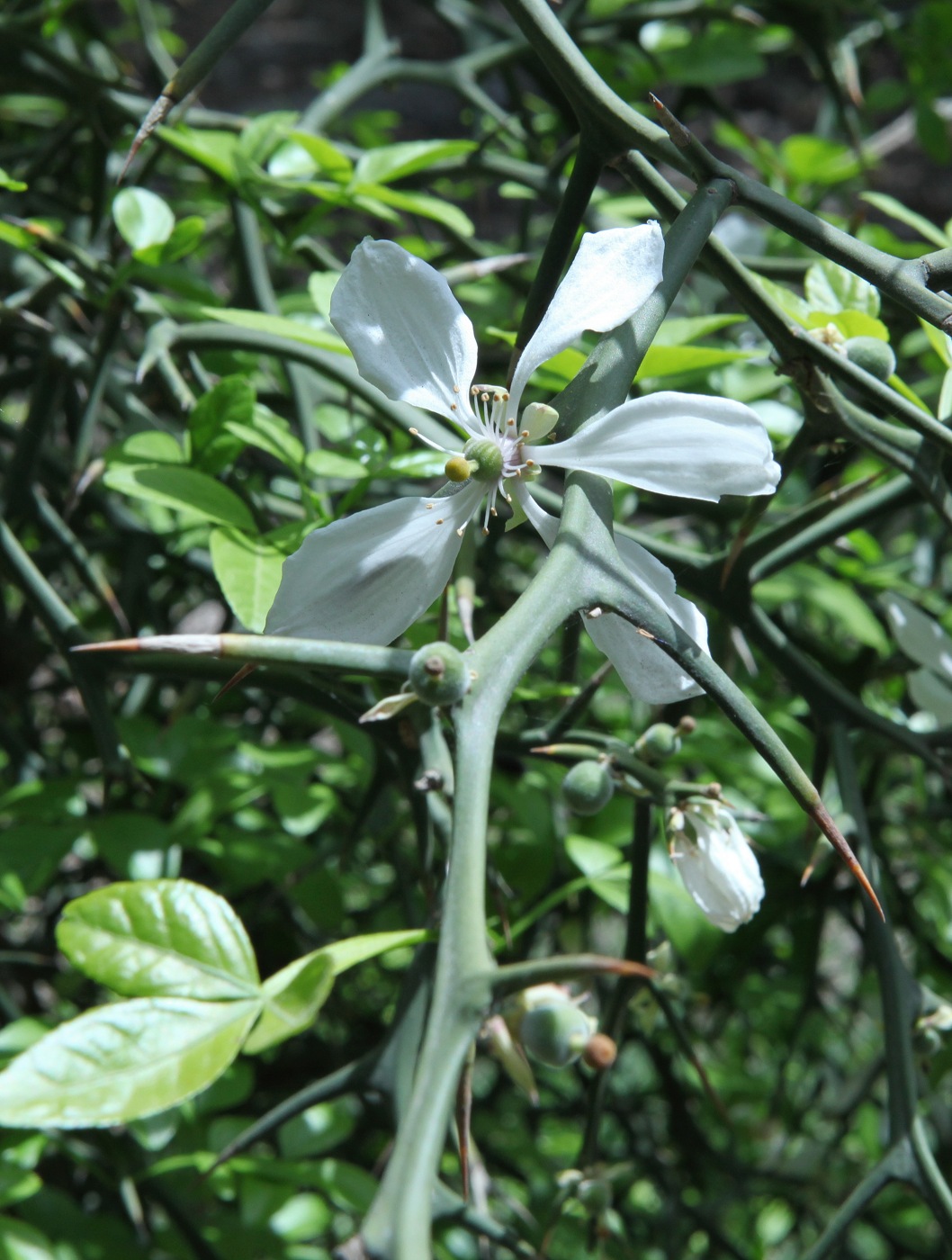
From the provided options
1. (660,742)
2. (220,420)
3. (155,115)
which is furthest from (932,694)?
(155,115)

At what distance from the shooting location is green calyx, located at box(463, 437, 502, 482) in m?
0.53

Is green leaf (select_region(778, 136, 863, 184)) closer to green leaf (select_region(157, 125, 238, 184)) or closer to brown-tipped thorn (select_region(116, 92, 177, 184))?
green leaf (select_region(157, 125, 238, 184))

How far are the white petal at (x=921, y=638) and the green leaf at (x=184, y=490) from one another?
A: 462 millimetres

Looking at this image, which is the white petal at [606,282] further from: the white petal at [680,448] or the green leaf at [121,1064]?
the green leaf at [121,1064]

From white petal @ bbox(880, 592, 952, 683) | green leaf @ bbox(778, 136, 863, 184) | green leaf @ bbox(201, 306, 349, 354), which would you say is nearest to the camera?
green leaf @ bbox(201, 306, 349, 354)

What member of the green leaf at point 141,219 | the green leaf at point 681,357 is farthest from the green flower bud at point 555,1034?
the green leaf at point 141,219

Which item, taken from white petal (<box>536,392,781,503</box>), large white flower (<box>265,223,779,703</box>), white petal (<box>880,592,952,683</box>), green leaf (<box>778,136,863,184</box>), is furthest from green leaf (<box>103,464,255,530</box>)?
green leaf (<box>778,136,863,184</box>)

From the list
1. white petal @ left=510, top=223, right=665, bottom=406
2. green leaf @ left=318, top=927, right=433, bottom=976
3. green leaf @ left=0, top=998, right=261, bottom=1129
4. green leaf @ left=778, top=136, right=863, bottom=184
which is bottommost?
green leaf @ left=318, top=927, right=433, bottom=976

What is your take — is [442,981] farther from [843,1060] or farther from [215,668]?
[843,1060]

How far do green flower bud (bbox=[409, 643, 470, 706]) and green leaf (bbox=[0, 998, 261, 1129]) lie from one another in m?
0.21

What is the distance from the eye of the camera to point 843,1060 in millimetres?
2066

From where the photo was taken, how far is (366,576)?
1.63ft

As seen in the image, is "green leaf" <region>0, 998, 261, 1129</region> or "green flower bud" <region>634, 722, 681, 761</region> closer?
"green leaf" <region>0, 998, 261, 1129</region>

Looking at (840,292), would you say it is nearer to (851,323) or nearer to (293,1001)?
(851,323)
